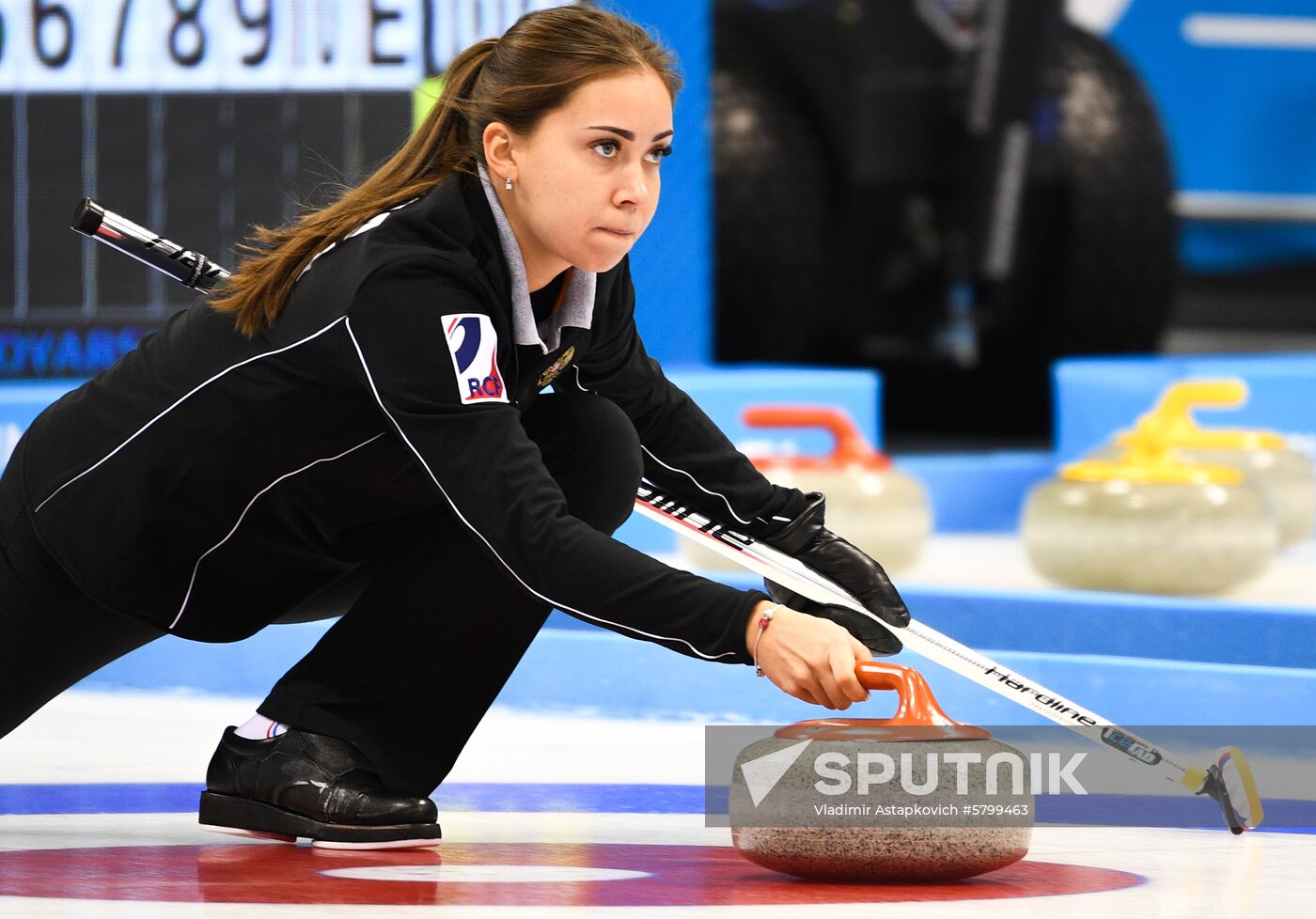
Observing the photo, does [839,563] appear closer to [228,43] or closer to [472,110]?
[472,110]

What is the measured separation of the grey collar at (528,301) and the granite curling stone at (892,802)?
14.6 inches

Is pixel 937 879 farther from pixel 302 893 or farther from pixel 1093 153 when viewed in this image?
pixel 1093 153

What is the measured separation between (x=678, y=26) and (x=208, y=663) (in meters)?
1.80

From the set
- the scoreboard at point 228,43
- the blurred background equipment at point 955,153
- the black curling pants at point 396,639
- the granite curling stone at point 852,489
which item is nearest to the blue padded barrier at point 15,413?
the scoreboard at point 228,43

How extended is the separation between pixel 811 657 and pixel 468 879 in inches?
13.1

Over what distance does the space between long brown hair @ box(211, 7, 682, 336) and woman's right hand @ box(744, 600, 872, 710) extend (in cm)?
44

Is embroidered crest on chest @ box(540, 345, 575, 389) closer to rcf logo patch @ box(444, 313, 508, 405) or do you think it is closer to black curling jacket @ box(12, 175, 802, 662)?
black curling jacket @ box(12, 175, 802, 662)

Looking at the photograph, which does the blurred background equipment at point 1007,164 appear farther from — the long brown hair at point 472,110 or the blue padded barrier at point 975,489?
the long brown hair at point 472,110

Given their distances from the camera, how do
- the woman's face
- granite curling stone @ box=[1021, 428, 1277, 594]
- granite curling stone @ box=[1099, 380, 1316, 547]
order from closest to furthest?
the woman's face < granite curling stone @ box=[1021, 428, 1277, 594] < granite curling stone @ box=[1099, 380, 1316, 547]

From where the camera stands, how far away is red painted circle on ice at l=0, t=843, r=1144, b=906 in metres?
1.52

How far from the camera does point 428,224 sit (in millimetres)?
1632

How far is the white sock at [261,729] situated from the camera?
181 centimetres

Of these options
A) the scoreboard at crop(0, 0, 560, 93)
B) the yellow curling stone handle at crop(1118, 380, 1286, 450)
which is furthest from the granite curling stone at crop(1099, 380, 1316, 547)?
the scoreboard at crop(0, 0, 560, 93)

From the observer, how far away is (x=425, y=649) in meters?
1.80
